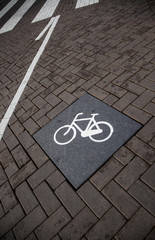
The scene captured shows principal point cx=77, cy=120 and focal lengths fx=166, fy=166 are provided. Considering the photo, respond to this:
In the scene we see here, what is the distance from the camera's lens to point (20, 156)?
9.41 feet

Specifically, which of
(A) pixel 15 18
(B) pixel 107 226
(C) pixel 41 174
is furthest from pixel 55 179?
(A) pixel 15 18

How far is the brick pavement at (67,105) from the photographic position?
2.02 meters

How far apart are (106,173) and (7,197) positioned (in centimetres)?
151

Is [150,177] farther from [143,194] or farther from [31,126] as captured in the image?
[31,126]

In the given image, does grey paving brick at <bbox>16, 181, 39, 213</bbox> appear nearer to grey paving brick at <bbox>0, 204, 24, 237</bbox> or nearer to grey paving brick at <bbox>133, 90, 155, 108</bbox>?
grey paving brick at <bbox>0, 204, 24, 237</bbox>

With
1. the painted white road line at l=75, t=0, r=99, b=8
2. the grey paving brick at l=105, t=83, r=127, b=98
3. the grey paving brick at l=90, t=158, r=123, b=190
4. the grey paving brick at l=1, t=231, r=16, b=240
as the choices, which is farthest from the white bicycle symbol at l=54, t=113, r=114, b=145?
the painted white road line at l=75, t=0, r=99, b=8

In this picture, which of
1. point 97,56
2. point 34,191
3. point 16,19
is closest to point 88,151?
point 34,191

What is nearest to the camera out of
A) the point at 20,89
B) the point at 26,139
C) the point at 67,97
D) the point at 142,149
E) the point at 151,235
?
the point at 151,235

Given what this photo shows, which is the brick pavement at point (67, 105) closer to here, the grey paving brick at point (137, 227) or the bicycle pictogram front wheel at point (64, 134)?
the grey paving brick at point (137, 227)

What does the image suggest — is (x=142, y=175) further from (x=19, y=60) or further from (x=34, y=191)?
(x=19, y=60)

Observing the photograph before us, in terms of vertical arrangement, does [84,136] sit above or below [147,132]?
above

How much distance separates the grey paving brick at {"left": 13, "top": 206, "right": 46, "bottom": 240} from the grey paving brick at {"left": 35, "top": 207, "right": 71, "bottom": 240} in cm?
7

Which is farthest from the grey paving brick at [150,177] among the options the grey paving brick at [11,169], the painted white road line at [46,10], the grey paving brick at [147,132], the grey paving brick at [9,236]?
the painted white road line at [46,10]

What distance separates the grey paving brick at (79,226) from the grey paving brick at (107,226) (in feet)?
0.20
